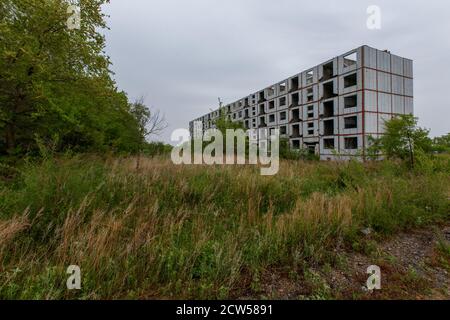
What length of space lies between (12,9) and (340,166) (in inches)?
466

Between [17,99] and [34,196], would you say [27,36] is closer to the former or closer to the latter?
[17,99]

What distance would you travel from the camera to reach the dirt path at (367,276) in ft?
7.14

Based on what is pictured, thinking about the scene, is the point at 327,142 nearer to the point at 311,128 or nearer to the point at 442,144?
the point at 311,128

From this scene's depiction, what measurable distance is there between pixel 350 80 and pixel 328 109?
481 cm

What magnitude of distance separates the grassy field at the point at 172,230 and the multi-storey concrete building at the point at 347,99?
19.2m

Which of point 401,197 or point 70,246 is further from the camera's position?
point 401,197

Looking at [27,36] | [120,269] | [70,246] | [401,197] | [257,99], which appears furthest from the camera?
[257,99]

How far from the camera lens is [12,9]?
21.2ft

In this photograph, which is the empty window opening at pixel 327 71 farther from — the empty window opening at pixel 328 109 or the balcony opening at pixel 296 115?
the balcony opening at pixel 296 115

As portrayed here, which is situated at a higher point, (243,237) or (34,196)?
(34,196)

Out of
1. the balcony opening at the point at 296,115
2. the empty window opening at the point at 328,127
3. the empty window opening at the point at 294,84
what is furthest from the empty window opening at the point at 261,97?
the empty window opening at the point at 328,127

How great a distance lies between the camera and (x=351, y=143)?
1093 inches

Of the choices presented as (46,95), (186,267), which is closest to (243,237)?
(186,267)
